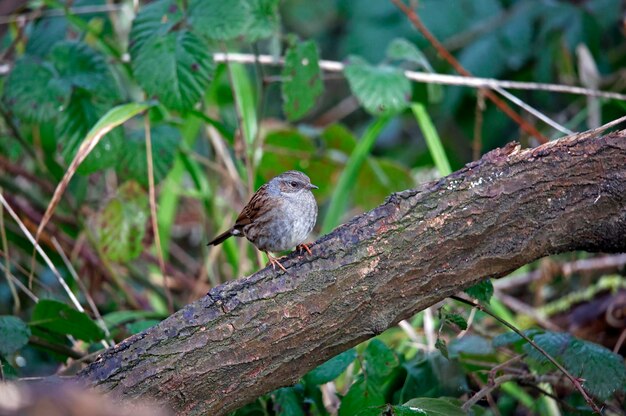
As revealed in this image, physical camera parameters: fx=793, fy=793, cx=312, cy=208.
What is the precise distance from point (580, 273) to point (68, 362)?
357 cm

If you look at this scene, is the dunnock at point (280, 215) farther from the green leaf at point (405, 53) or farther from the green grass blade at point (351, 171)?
the green leaf at point (405, 53)

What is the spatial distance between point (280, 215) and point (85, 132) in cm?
118

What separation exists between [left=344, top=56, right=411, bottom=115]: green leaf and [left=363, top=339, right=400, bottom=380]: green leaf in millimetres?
1240

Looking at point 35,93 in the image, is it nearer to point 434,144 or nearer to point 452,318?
point 434,144

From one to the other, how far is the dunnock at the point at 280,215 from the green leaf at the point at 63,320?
76 cm

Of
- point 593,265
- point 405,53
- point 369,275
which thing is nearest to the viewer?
point 369,275

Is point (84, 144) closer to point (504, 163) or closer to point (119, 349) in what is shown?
point (119, 349)

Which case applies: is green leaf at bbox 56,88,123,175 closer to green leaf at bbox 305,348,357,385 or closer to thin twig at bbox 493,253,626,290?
green leaf at bbox 305,348,357,385

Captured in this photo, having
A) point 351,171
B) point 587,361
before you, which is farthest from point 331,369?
point 351,171

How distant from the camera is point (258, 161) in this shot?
4.47 metres

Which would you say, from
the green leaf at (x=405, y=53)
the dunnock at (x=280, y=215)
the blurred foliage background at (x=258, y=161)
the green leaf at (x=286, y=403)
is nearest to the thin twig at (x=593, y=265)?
the blurred foliage background at (x=258, y=161)

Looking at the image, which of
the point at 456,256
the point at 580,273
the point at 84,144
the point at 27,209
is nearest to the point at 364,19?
the point at 580,273

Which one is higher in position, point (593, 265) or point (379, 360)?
point (379, 360)

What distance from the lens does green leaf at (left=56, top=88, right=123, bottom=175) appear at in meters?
3.77
